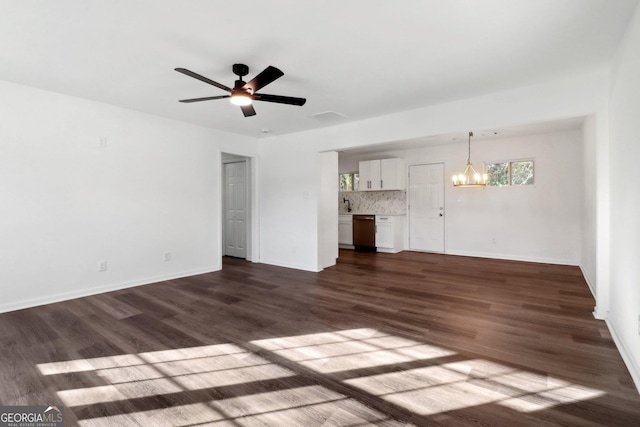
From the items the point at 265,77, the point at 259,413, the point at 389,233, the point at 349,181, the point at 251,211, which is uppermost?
the point at 265,77

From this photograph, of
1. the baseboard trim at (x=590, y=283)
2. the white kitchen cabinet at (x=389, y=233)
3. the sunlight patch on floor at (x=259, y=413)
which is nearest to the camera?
the sunlight patch on floor at (x=259, y=413)

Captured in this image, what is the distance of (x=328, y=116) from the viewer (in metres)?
4.61

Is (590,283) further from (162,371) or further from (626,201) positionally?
(162,371)

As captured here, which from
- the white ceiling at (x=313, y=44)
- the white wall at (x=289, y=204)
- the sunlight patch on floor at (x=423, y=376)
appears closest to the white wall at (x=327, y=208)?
the white wall at (x=289, y=204)

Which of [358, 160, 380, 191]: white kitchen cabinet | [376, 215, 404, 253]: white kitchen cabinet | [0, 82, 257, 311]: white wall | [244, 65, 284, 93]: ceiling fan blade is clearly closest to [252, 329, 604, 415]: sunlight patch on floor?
[244, 65, 284, 93]: ceiling fan blade

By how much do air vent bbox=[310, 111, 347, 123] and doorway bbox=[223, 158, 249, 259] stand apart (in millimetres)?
2449

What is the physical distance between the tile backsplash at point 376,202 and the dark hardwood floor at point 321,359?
12.1 ft

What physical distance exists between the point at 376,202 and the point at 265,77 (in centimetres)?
584

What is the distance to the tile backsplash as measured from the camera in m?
7.64

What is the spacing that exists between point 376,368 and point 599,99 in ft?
11.5

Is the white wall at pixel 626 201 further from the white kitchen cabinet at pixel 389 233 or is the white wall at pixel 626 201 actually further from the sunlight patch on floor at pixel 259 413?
→ the white kitchen cabinet at pixel 389 233

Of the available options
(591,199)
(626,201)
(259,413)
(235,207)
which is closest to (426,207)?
(591,199)

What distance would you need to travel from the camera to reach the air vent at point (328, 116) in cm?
446

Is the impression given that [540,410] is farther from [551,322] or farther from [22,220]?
[22,220]
